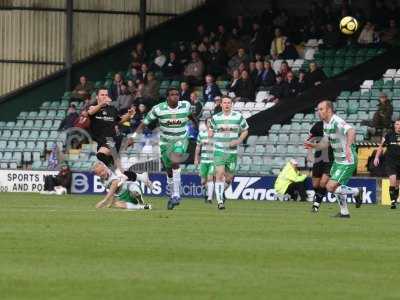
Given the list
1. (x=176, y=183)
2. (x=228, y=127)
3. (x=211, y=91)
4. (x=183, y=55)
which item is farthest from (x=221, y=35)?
(x=176, y=183)

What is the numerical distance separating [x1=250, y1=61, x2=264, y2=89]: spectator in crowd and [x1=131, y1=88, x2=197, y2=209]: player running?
12.2 meters

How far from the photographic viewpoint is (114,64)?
145 feet

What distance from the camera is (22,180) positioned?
3725 centimetres

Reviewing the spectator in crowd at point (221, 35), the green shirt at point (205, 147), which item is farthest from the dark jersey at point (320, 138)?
the spectator in crowd at point (221, 35)

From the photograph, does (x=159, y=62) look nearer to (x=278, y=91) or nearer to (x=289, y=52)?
(x=289, y=52)

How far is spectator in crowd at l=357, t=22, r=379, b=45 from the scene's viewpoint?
3864cm

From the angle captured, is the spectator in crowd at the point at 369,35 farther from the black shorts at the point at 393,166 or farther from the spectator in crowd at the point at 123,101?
the black shorts at the point at 393,166

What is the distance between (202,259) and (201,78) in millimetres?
26327

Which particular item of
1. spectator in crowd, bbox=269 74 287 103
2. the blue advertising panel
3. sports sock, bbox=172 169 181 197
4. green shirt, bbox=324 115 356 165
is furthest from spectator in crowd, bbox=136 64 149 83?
green shirt, bbox=324 115 356 165

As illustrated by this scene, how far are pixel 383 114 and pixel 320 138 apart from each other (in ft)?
30.2

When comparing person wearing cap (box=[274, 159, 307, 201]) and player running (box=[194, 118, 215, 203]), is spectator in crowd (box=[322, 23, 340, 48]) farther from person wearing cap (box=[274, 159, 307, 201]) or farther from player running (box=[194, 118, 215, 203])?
player running (box=[194, 118, 215, 203])

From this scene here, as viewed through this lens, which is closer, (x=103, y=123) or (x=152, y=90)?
(x=103, y=123)

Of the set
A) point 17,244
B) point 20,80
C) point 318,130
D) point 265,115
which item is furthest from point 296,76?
point 17,244

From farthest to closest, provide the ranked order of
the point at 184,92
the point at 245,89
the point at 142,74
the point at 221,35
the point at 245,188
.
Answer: the point at 221,35, the point at 142,74, the point at 184,92, the point at 245,89, the point at 245,188
